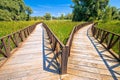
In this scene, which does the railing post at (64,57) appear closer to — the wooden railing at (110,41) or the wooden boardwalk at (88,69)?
the wooden boardwalk at (88,69)

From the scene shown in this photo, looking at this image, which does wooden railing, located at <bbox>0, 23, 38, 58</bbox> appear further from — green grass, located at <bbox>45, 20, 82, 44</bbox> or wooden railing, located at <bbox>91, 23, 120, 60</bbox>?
wooden railing, located at <bbox>91, 23, 120, 60</bbox>

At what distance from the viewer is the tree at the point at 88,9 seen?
38.8 metres

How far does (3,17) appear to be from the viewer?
3406 cm

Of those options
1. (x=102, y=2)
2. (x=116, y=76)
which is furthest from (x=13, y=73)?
(x=102, y=2)

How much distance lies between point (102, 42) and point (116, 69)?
13.0ft

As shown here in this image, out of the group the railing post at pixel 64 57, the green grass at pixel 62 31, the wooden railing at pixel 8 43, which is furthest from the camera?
the green grass at pixel 62 31

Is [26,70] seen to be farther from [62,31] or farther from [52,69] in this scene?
[62,31]

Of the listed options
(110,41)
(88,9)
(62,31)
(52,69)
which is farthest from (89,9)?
(52,69)

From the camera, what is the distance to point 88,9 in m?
38.8

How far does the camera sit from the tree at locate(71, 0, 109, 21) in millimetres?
38844

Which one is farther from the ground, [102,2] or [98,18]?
[102,2]

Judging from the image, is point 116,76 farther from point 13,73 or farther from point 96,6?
point 96,6

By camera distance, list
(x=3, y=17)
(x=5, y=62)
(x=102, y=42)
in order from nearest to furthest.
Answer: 1. (x=5, y=62)
2. (x=102, y=42)
3. (x=3, y=17)

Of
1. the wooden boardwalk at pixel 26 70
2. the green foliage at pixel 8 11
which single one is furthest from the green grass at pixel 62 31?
the green foliage at pixel 8 11
